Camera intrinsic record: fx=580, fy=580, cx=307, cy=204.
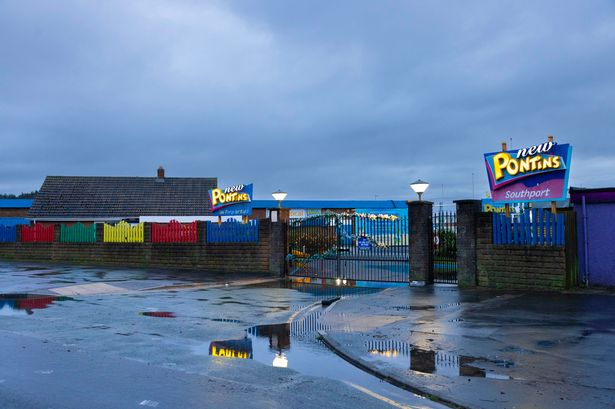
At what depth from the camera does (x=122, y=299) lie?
1512cm

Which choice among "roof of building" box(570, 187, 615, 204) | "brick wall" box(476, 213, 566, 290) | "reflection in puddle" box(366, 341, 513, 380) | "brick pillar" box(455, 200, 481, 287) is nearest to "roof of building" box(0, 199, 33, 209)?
"brick pillar" box(455, 200, 481, 287)

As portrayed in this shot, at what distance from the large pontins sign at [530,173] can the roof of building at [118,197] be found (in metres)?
35.4

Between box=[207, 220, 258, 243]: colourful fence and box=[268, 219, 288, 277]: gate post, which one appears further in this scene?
box=[207, 220, 258, 243]: colourful fence

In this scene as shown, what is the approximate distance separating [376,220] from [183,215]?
31.7m

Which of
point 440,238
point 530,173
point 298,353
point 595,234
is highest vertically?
point 530,173

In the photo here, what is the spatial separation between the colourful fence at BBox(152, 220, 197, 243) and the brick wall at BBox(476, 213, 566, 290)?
14.0m

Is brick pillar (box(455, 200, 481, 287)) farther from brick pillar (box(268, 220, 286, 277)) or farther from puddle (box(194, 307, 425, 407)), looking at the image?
brick pillar (box(268, 220, 286, 277))

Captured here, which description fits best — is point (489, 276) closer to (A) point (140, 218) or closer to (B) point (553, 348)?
(B) point (553, 348)

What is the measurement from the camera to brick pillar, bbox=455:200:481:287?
16500 millimetres

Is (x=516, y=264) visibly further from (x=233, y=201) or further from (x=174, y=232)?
(x=174, y=232)

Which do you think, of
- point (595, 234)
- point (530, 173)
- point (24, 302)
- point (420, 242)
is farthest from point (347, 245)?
point (24, 302)

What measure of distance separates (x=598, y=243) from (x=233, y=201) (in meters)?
16.5

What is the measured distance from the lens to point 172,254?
26.9m

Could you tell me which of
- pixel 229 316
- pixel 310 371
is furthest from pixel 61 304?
pixel 310 371
